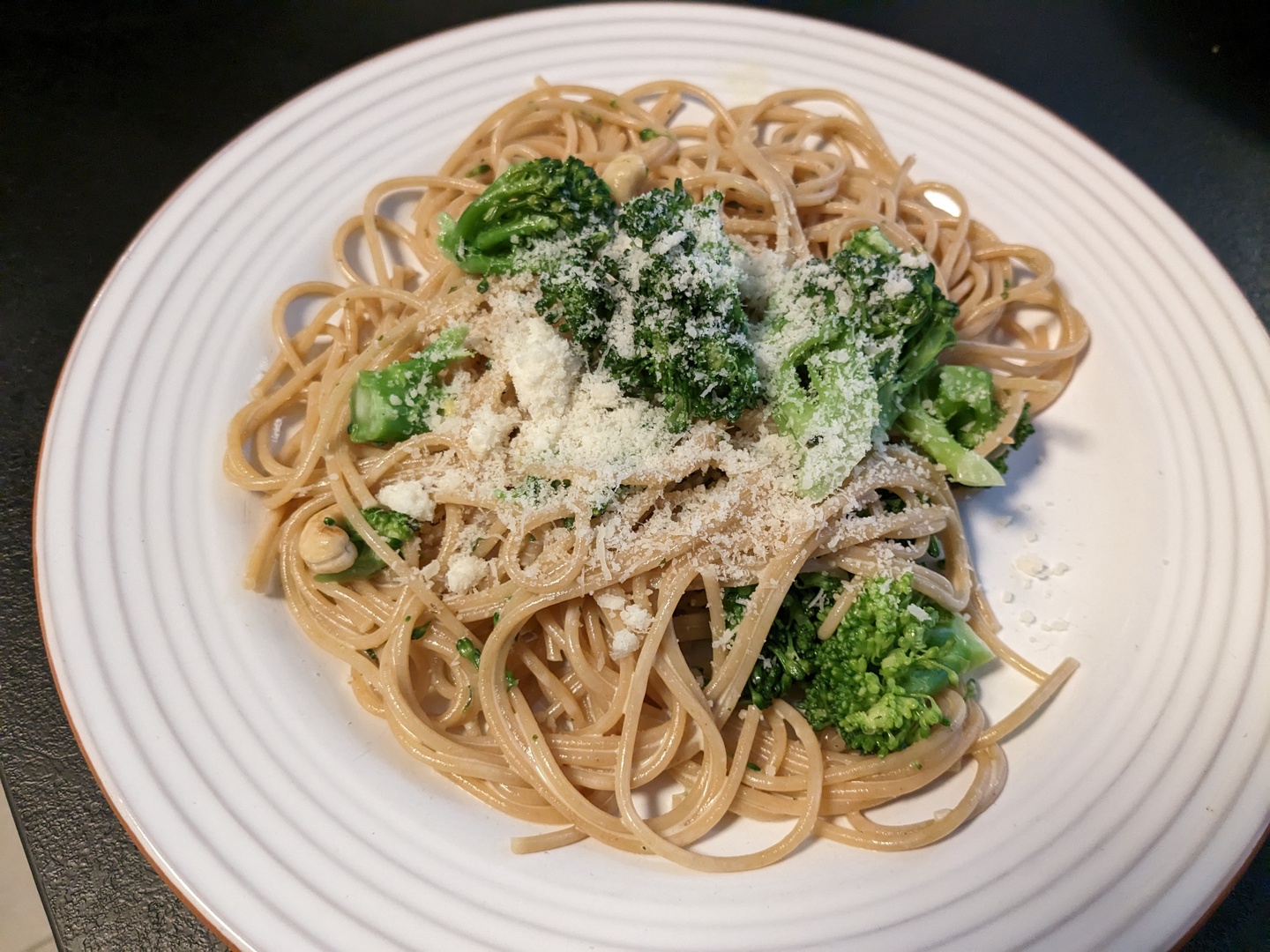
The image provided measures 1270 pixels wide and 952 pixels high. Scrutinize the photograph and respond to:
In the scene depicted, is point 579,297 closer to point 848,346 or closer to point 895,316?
point 848,346

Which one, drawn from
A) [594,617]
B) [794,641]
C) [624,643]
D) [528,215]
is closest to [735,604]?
[794,641]

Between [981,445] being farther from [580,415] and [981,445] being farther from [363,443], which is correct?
[363,443]

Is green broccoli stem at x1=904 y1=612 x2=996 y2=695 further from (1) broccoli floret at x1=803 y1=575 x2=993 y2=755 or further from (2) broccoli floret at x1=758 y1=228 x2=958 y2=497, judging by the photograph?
(2) broccoli floret at x1=758 y1=228 x2=958 y2=497

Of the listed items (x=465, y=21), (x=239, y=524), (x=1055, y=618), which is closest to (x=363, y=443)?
(x=239, y=524)

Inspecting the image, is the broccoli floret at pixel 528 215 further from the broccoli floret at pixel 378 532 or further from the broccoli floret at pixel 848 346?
the broccoli floret at pixel 378 532

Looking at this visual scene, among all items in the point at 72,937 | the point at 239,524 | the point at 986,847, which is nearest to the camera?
the point at 986,847

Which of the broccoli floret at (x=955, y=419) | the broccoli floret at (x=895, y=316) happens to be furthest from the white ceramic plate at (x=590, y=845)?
the broccoli floret at (x=895, y=316)
